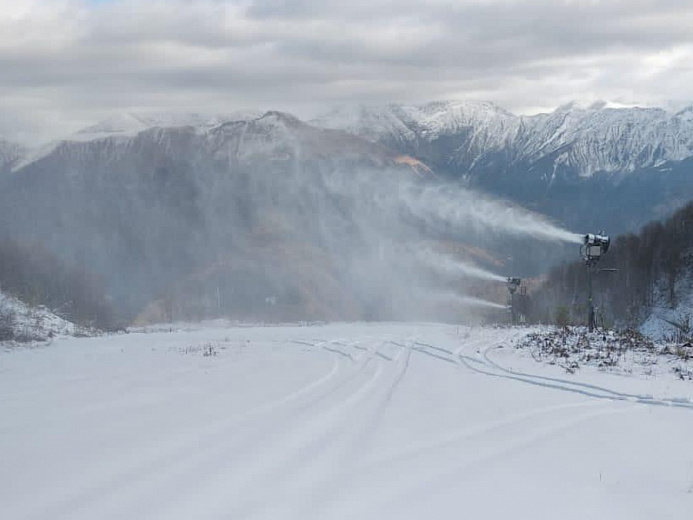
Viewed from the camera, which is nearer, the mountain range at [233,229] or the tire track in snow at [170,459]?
the tire track in snow at [170,459]

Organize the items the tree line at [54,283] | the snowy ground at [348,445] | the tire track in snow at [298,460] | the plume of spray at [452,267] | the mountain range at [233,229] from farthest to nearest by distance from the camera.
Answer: the plume of spray at [452,267]
the mountain range at [233,229]
the tree line at [54,283]
the snowy ground at [348,445]
the tire track in snow at [298,460]

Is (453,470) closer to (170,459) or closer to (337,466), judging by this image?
(337,466)

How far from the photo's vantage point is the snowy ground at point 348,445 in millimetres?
8492

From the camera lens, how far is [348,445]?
11.0 meters

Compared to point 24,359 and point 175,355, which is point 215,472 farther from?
point 24,359

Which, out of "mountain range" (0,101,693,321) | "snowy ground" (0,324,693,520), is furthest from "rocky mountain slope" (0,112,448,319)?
"snowy ground" (0,324,693,520)

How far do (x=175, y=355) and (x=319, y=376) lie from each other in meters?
8.63

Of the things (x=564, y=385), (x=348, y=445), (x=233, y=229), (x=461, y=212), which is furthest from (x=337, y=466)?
(x=461, y=212)

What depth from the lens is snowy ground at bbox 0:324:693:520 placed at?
334 inches

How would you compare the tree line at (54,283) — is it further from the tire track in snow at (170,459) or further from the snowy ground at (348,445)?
the tire track in snow at (170,459)

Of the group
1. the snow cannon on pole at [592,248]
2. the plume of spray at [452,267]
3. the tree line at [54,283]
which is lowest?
the plume of spray at [452,267]

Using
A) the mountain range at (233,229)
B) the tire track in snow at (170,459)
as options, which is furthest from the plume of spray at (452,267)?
the tire track in snow at (170,459)

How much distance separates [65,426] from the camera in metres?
12.8

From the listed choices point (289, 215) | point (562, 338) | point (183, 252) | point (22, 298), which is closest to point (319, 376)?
point (562, 338)
